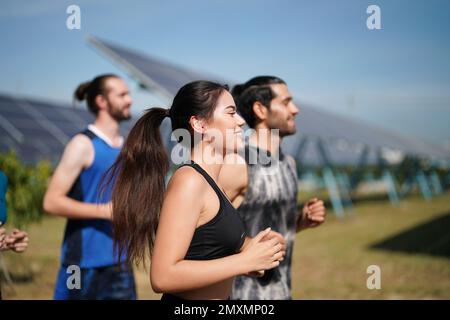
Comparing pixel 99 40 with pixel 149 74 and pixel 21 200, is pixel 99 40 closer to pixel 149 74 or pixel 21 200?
pixel 149 74

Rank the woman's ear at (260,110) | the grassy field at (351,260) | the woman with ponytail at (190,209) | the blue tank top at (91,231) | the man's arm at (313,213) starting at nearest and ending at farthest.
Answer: the woman with ponytail at (190,209), the man's arm at (313,213), the woman's ear at (260,110), the blue tank top at (91,231), the grassy field at (351,260)

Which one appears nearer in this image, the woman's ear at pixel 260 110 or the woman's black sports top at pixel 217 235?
the woman's black sports top at pixel 217 235

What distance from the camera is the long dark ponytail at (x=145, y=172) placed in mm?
2162

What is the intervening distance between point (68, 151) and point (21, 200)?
3.74 metres

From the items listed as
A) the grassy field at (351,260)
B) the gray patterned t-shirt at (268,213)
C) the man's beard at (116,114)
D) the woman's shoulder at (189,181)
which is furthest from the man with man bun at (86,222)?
the grassy field at (351,260)

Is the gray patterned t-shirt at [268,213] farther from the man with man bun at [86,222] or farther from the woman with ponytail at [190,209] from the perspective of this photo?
the woman with ponytail at [190,209]

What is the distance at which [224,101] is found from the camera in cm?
216

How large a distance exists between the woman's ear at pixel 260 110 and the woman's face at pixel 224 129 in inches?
52.3

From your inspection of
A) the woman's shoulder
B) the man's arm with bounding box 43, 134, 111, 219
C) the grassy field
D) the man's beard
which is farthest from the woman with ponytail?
the grassy field

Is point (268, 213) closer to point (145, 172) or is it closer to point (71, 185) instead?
point (145, 172)

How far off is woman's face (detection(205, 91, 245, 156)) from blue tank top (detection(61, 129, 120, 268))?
1649mm

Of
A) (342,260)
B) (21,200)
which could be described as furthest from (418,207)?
(21,200)

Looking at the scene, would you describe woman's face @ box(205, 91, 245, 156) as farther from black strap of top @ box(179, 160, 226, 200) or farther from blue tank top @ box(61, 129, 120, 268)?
blue tank top @ box(61, 129, 120, 268)

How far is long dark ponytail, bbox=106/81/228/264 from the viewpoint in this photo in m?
2.16
